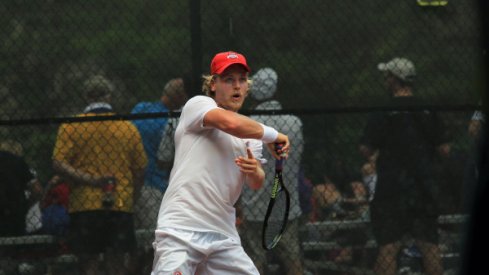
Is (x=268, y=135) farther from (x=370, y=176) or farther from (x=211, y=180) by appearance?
(x=370, y=176)

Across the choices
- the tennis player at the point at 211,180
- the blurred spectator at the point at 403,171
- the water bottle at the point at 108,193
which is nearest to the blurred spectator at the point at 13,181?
the water bottle at the point at 108,193

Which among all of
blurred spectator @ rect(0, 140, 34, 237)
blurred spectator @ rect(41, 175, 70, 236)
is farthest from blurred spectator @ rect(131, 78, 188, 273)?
blurred spectator @ rect(0, 140, 34, 237)

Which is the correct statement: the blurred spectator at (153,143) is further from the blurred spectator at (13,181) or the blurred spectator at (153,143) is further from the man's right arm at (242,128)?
the man's right arm at (242,128)

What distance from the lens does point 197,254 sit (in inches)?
177

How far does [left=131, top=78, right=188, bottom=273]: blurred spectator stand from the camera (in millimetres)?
6641

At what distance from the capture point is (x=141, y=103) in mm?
6715

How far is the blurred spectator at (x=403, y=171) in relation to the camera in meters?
6.99

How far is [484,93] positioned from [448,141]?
0.48 m

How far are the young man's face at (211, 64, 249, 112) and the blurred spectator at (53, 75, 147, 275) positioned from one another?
205cm

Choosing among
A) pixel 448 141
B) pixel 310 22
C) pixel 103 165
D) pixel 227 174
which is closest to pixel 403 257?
pixel 448 141

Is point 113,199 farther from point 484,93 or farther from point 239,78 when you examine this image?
point 484,93

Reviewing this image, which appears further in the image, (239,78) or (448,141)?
(448,141)

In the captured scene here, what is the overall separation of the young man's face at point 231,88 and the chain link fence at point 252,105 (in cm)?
201

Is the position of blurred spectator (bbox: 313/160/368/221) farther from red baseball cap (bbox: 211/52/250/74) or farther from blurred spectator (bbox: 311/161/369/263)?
red baseball cap (bbox: 211/52/250/74)
